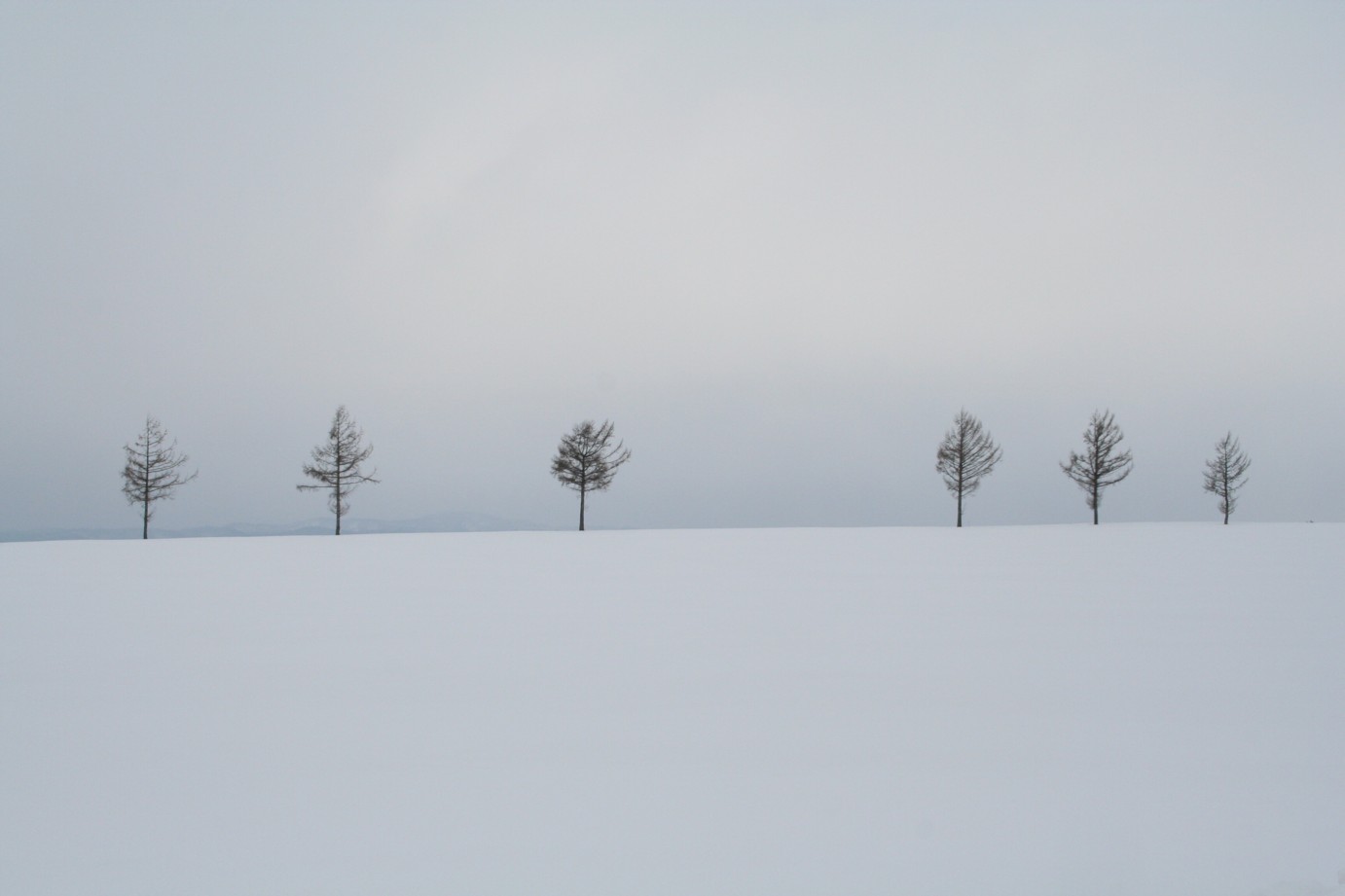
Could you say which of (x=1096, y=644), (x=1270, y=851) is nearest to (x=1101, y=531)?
(x=1096, y=644)

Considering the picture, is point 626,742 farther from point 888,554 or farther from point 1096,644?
point 888,554

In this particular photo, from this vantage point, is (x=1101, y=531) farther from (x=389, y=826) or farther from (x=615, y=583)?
(x=389, y=826)

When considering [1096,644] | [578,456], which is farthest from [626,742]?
[578,456]

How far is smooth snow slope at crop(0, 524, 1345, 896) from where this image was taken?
3467mm

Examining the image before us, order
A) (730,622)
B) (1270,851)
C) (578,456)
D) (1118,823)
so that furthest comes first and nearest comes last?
1. (578,456)
2. (730,622)
3. (1118,823)
4. (1270,851)

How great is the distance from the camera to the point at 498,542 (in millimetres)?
26453

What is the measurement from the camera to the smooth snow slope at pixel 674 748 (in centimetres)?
347

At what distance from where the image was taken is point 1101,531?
29.7 meters

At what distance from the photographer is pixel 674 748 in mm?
4863

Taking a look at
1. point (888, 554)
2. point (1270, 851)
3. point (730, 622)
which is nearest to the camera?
point (1270, 851)

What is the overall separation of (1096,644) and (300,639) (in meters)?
9.77

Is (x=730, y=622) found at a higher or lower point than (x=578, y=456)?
lower

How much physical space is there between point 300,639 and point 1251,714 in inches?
391

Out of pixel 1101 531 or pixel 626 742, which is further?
pixel 1101 531
